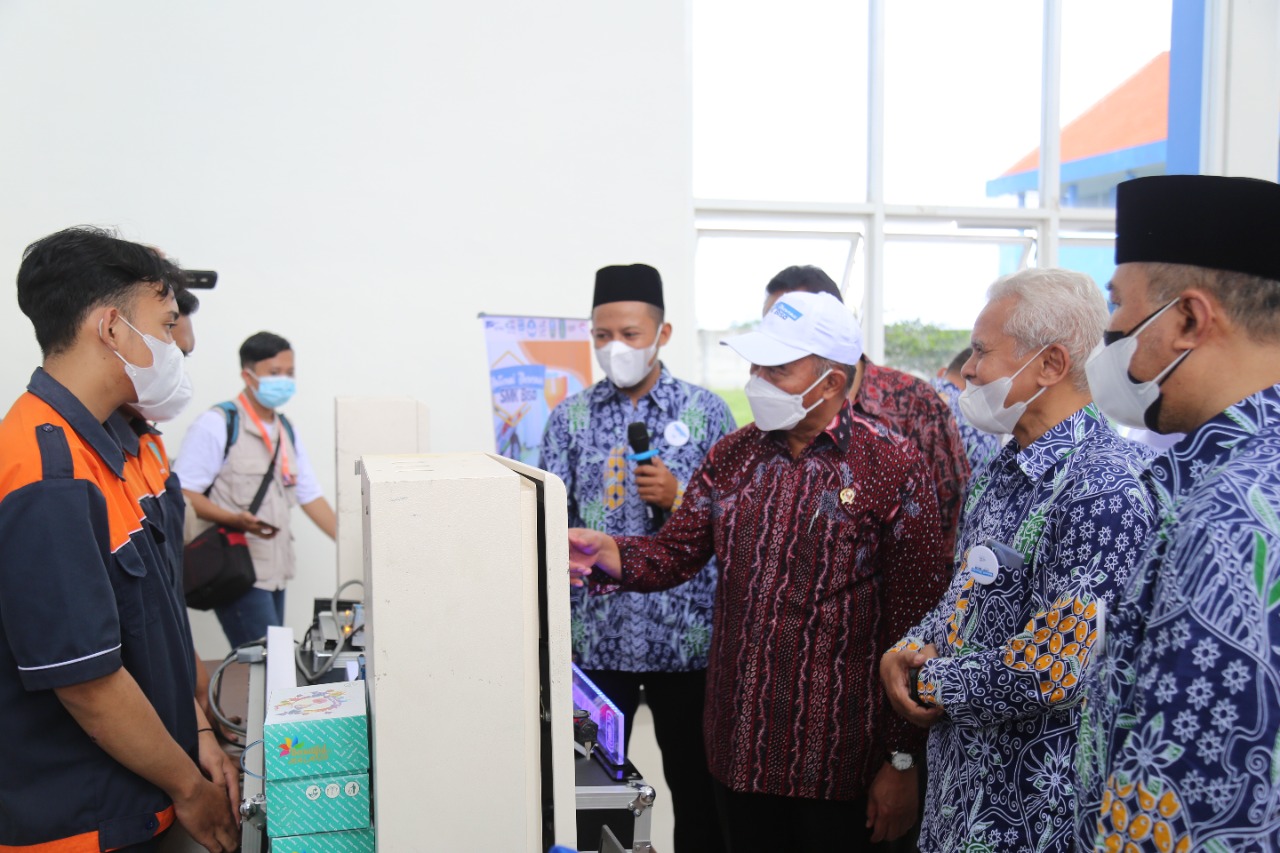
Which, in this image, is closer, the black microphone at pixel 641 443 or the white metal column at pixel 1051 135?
the black microphone at pixel 641 443

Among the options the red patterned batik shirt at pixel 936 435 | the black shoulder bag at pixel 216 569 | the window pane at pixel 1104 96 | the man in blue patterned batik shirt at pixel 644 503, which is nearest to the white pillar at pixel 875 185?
the window pane at pixel 1104 96

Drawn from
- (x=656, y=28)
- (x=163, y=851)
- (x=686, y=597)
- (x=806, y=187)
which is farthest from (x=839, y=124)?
(x=163, y=851)

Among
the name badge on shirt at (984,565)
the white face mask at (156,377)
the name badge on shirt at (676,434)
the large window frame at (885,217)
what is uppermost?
the large window frame at (885,217)

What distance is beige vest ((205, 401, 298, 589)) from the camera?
379 centimetres

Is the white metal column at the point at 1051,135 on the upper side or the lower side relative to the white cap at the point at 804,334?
upper

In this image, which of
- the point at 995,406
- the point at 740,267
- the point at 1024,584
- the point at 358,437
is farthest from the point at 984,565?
the point at 740,267

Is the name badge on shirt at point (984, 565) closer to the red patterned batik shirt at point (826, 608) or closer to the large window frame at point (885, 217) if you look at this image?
the red patterned batik shirt at point (826, 608)

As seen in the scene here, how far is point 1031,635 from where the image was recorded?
1.43 m

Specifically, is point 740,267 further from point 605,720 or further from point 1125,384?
point 1125,384

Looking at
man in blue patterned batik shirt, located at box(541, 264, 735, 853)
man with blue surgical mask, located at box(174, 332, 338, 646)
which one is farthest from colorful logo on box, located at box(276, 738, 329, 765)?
man with blue surgical mask, located at box(174, 332, 338, 646)

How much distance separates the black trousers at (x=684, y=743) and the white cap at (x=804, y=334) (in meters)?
0.93

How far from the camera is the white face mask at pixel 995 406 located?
5.41 feet

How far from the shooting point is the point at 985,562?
1542 mm

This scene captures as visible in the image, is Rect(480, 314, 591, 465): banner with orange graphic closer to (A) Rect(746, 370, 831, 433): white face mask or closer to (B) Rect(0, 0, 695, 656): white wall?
(B) Rect(0, 0, 695, 656): white wall
